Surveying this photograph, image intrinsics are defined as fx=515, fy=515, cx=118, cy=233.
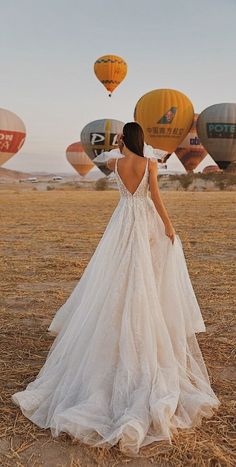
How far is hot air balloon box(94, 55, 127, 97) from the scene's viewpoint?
179 feet

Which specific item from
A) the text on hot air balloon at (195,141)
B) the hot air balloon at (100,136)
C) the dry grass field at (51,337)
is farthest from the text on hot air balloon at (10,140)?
the dry grass field at (51,337)

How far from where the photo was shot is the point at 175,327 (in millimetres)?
4375

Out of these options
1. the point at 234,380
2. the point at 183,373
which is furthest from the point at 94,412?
the point at 234,380

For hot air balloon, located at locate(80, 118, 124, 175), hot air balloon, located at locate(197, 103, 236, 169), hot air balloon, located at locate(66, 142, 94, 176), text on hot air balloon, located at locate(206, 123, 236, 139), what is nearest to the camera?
text on hot air balloon, located at locate(206, 123, 236, 139)

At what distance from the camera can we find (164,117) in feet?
154

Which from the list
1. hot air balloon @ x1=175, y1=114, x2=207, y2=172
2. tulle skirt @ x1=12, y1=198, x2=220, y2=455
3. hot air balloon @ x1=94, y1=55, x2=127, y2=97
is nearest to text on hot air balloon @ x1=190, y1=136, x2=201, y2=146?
hot air balloon @ x1=175, y1=114, x2=207, y2=172

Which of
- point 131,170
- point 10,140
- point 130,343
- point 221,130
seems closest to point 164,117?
point 221,130

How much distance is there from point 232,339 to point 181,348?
182 centimetres

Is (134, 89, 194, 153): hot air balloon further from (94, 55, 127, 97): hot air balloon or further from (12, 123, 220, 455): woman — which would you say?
(12, 123, 220, 455): woman

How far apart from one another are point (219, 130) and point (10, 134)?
20160 mm

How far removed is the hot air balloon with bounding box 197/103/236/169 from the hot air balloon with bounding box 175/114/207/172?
3.41 metres

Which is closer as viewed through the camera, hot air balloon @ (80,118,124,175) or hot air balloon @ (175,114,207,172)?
hot air balloon @ (175,114,207,172)

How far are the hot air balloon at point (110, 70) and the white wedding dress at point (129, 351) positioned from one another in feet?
174

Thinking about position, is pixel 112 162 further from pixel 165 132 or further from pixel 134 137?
pixel 165 132
